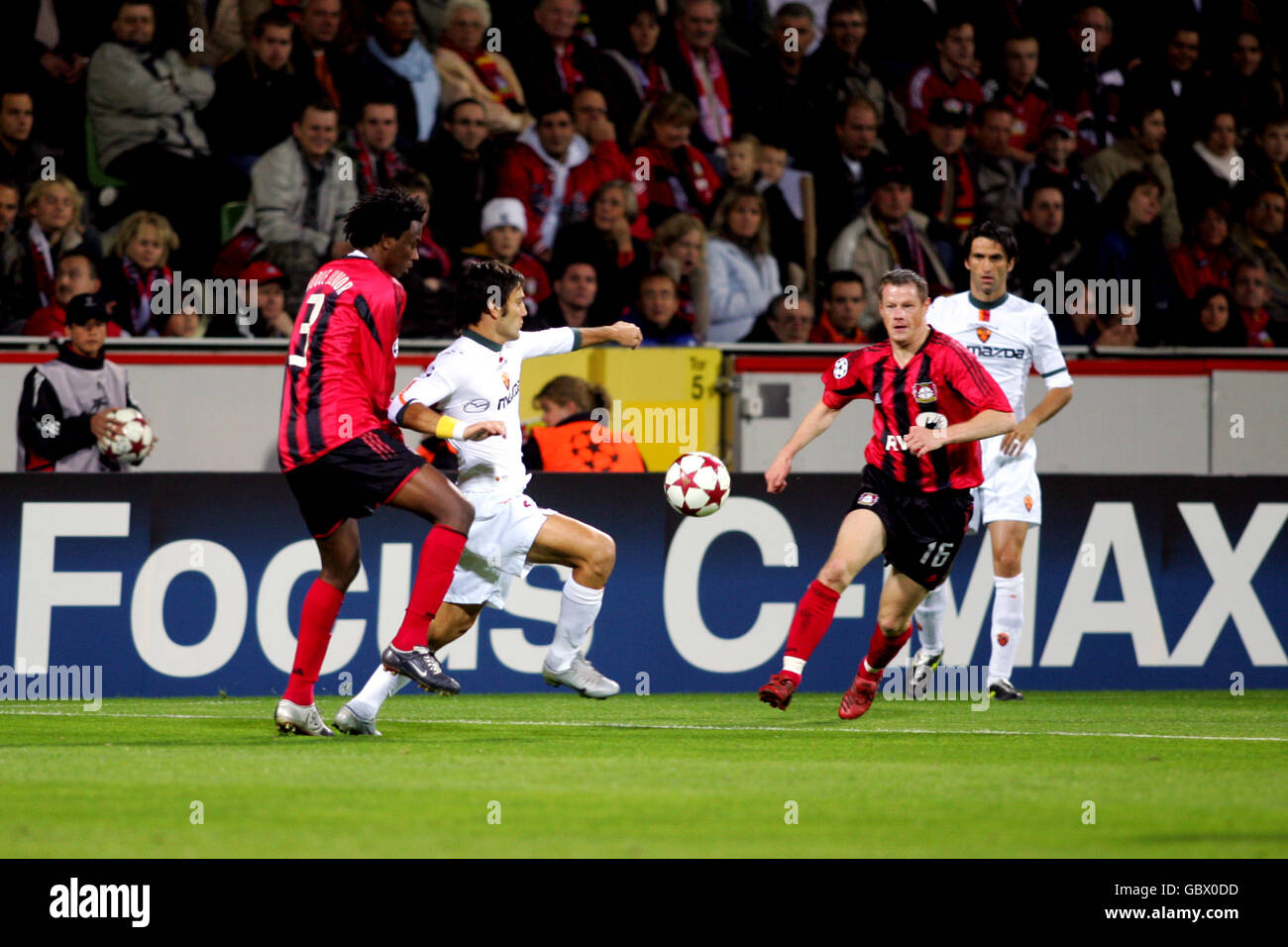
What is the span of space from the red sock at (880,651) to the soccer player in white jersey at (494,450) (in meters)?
1.22

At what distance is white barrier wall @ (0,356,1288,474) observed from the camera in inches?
436

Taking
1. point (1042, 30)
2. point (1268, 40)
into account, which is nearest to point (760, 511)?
point (1042, 30)

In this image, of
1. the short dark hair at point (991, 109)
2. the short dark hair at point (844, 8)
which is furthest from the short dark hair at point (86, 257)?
the short dark hair at point (991, 109)

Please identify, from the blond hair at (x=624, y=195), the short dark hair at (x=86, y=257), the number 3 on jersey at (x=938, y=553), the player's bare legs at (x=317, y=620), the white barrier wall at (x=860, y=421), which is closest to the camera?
the player's bare legs at (x=317, y=620)

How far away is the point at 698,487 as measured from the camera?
8070mm

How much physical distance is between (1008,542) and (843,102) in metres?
5.98

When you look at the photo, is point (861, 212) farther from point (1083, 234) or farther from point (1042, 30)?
point (1042, 30)

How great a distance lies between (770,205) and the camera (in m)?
13.8

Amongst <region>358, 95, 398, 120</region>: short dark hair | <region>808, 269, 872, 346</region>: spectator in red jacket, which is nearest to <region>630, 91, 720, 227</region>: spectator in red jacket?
<region>808, 269, 872, 346</region>: spectator in red jacket

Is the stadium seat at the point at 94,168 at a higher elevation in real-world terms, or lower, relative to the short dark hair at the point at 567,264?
higher

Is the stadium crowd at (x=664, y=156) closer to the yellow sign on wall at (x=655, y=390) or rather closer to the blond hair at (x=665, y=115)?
the blond hair at (x=665, y=115)

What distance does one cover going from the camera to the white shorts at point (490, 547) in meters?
7.88

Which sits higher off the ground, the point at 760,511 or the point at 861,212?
the point at 861,212

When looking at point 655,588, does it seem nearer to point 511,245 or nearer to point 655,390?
point 655,390
